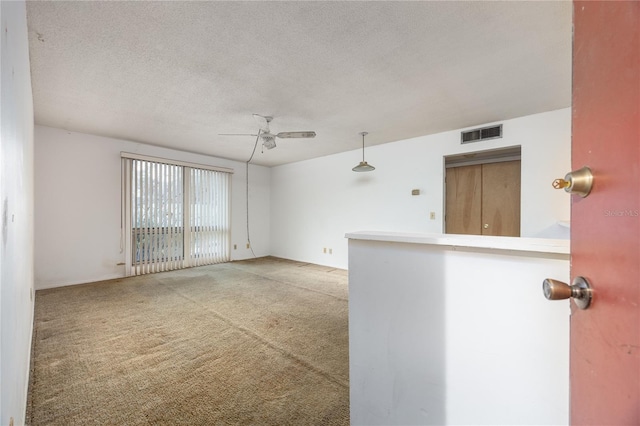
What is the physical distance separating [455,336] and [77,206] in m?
5.42

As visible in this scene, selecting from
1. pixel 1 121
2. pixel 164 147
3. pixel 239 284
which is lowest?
pixel 239 284

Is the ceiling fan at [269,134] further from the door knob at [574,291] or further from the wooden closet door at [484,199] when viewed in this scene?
the door knob at [574,291]

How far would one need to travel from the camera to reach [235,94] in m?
2.74

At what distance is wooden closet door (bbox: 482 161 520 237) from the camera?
12.4 ft

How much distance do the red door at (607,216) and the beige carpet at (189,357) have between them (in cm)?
133

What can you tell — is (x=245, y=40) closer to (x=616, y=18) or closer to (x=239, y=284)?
(x=616, y=18)

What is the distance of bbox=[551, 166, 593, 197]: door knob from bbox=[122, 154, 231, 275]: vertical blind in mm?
5552

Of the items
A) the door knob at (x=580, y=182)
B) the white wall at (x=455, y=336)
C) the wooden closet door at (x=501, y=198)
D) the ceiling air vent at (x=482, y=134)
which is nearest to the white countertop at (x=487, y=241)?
the white wall at (x=455, y=336)

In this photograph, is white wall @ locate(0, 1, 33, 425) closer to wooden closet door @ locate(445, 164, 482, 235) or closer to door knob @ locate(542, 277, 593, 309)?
door knob @ locate(542, 277, 593, 309)

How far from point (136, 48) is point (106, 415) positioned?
248 cm

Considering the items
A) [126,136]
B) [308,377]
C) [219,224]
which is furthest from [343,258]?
[126,136]

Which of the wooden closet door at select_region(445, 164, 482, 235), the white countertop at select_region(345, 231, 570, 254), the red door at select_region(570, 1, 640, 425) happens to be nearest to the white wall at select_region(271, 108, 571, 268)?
the wooden closet door at select_region(445, 164, 482, 235)

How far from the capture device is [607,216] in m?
0.53

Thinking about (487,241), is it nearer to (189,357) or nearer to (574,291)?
(574,291)
